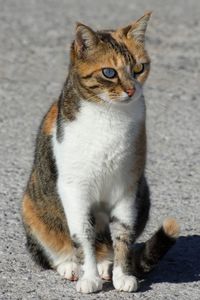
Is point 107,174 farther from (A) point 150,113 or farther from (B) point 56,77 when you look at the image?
(B) point 56,77

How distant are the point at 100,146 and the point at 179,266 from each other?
0.99m

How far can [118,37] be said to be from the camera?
4.83 meters

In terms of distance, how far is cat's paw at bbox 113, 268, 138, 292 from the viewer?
187 inches

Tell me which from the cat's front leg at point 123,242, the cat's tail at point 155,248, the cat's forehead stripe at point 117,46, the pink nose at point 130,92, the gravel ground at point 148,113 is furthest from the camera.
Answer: the gravel ground at point 148,113

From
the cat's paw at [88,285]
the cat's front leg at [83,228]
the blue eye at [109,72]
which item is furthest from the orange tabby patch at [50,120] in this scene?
the cat's paw at [88,285]

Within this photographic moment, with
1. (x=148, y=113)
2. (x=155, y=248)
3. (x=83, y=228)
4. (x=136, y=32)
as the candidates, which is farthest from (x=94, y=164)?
(x=148, y=113)

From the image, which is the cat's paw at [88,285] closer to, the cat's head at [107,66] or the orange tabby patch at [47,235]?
the orange tabby patch at [47,235]

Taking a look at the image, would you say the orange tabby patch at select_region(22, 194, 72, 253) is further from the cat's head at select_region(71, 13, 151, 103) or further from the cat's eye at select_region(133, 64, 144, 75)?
the cat's eye at select_region(133, 64, 144, 75)

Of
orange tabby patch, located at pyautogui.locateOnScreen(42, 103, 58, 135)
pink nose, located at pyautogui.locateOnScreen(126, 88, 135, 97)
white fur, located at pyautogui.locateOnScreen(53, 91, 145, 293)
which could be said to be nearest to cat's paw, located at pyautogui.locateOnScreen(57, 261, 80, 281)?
white fur, located at pyautogui.locateOnScreen(53, 91, 145, 293)

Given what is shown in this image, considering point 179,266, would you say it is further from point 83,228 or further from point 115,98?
point 115,98

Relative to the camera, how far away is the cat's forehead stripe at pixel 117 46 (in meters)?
4.66

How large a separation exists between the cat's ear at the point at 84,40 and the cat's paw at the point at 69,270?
122 centimetres

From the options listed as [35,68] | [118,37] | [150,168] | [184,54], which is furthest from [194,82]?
[118,37]

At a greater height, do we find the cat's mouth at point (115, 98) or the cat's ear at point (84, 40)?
the cat's ear at point (84, 40)
